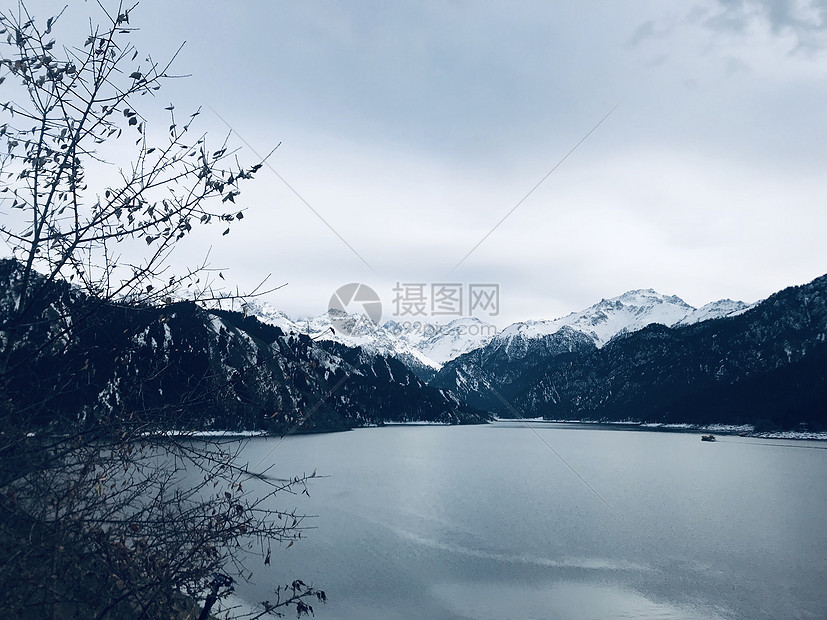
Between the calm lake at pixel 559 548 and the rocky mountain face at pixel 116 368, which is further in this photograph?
the calm lake at pixel 559 548

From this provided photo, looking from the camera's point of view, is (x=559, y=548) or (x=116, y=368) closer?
(x=116, y=368)

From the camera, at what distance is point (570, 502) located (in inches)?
2606

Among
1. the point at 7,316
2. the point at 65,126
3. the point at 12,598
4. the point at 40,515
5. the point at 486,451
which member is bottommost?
the point at 486,451

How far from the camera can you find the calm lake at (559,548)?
32.0m

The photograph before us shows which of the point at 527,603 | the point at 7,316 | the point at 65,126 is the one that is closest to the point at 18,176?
the point at 65,126

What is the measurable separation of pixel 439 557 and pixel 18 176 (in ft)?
139

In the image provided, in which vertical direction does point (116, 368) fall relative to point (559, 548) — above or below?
above

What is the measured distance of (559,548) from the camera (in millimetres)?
44781

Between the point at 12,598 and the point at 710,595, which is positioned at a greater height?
the point at 12,598

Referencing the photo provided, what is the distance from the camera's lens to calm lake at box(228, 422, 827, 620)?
1259 inches

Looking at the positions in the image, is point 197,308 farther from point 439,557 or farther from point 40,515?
point 439,557

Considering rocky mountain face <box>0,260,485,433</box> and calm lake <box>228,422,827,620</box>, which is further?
calm lake <box>228,422,827,620</box>

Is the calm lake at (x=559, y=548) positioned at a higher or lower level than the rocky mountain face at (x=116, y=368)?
lower

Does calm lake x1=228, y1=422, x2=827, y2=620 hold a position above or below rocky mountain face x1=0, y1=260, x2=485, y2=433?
below
